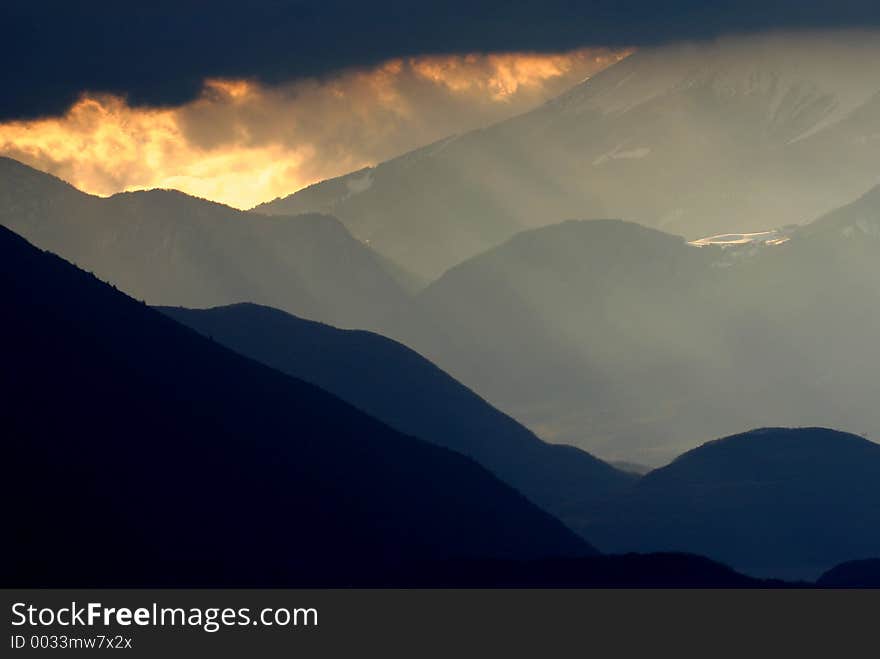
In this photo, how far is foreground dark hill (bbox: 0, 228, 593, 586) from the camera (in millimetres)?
121125

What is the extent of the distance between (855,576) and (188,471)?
5708 centimetres

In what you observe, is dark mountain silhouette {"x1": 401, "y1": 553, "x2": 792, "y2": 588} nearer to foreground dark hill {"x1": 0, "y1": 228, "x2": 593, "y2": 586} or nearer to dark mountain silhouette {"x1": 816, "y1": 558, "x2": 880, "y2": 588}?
foreground dark hill {"x1": 0, "y1": 228, "x2": 593, "y2": 586}

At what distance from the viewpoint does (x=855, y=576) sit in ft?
510

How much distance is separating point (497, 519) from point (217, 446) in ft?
120

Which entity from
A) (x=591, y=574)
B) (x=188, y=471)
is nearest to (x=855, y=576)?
(x=591, y=574)

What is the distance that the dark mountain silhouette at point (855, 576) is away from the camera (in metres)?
148

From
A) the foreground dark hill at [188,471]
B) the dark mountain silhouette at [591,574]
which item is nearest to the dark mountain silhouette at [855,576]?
the dark mountain silhouette at [591,574]

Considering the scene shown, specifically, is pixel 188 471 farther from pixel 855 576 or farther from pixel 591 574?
pixel 855 576

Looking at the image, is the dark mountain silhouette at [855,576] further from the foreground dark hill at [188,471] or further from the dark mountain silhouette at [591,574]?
the foreground dark hill at [188,471]

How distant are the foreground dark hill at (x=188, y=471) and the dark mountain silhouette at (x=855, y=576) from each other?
25.1 meters

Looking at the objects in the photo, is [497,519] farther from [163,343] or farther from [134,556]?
[134,556]

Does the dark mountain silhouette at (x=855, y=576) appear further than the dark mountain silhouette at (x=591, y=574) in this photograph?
Yes

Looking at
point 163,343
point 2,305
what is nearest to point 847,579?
point 163,343
